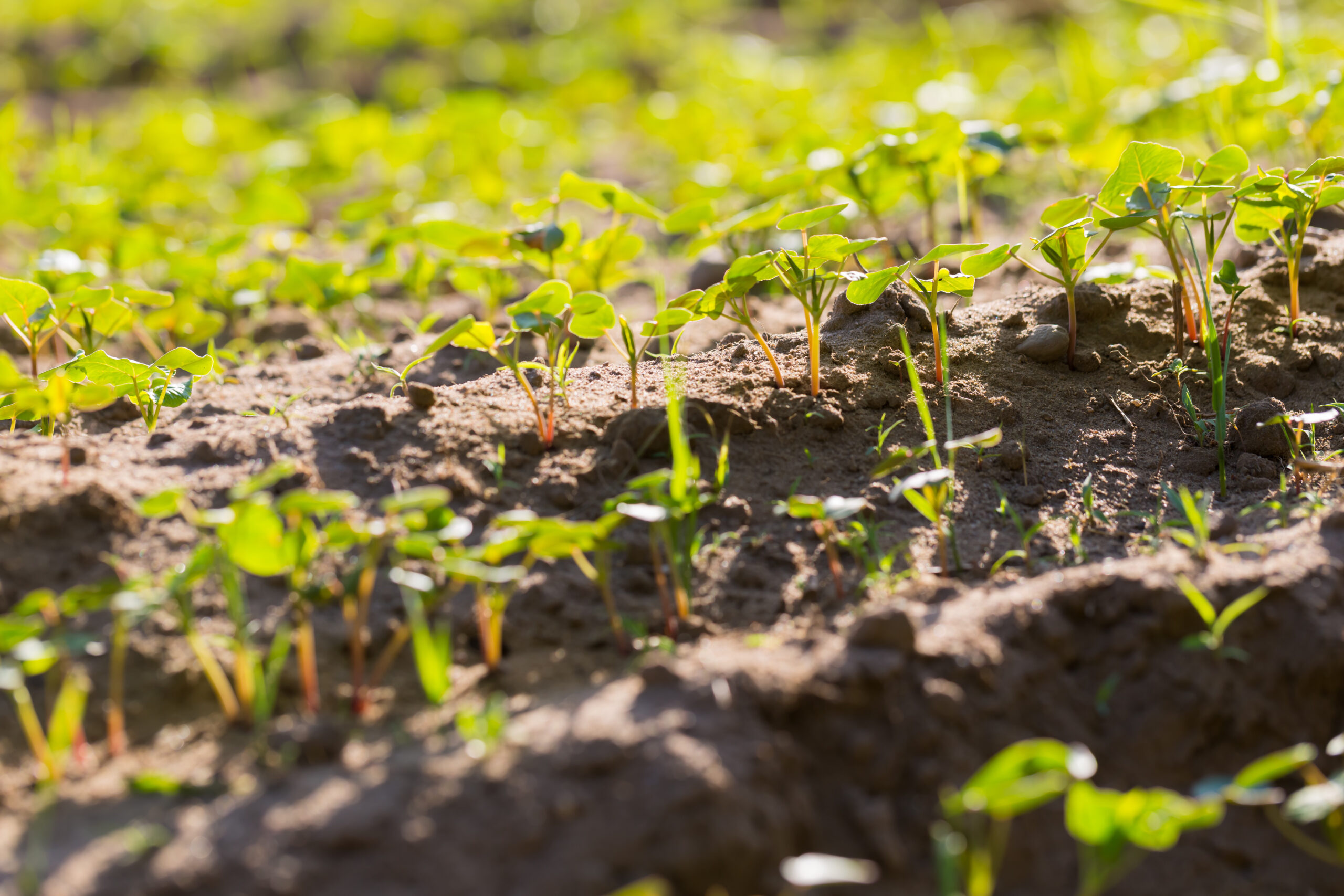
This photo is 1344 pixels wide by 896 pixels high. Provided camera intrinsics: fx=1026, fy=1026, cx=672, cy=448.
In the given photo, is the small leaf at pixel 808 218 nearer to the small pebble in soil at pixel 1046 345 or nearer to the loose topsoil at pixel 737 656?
the loose topsoil at pixel 737 656

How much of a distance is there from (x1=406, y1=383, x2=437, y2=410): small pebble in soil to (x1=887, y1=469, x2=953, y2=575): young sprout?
0.91 metres

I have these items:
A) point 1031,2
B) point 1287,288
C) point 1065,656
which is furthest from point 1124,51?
point 1065,656

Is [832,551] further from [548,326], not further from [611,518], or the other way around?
[548,326]

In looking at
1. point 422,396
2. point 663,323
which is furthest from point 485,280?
point 663,323

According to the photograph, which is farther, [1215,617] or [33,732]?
[1215,617]

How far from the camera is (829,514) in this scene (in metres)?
1.58

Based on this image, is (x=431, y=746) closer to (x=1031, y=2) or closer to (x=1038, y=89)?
(x=1038, y=89)

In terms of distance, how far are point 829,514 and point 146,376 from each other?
1.35 metres

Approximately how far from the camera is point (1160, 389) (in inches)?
86.1

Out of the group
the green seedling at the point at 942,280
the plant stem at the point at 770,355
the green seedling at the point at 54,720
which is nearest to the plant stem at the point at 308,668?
the green seedling at the point at 54,720

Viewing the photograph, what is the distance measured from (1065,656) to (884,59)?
5.07 meters

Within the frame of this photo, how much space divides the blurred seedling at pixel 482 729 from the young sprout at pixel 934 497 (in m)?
0.68

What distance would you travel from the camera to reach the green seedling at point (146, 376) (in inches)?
76.5

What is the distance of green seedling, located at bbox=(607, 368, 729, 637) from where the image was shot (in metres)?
1.56
